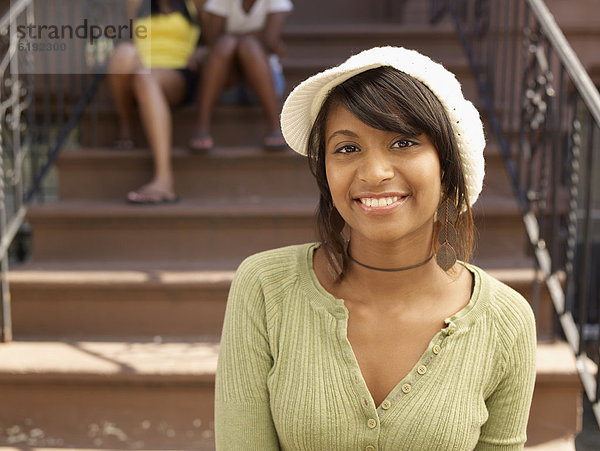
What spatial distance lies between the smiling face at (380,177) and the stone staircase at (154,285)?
3.67ft

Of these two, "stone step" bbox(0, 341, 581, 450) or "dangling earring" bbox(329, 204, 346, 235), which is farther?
"stone step" bbox(0, 341, 581, 450)

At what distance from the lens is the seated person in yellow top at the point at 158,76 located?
11.5ft

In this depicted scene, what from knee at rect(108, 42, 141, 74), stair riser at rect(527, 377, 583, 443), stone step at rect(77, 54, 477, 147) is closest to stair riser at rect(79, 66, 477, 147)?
stone step at rect(77, 54, 477, 147)

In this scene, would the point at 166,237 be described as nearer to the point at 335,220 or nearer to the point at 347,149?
the point at 335,220

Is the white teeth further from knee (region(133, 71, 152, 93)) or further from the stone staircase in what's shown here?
knee (region(133, 71, 152, 93))

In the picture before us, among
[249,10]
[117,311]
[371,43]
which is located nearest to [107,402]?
[117,311]

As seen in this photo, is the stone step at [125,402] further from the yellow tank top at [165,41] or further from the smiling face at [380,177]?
the yellow tank top at [165,41]

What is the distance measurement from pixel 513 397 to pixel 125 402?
1797 mm

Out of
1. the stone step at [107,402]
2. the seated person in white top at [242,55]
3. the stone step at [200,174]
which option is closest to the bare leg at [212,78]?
the seated person in white top at [242,55]

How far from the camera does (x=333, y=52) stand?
4.64 metres

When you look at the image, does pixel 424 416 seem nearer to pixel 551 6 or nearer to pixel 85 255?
pixel 85 255

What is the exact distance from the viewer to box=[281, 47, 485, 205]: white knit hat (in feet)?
4.02

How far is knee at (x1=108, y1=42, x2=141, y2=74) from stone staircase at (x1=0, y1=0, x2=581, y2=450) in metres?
0.46

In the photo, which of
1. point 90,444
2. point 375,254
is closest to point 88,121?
point 90,444
